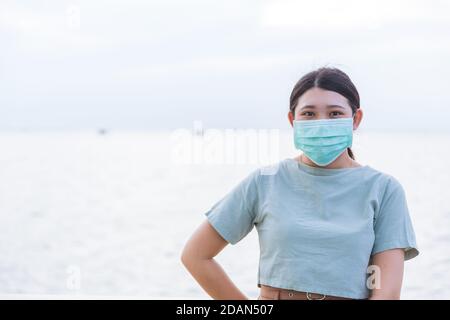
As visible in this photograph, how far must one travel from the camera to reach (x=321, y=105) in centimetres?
166

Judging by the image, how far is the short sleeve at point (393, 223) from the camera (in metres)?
1.57

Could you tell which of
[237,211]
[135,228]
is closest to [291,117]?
[237,211]

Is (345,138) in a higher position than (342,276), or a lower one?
higher

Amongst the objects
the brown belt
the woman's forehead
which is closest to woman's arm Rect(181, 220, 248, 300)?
the brown belt

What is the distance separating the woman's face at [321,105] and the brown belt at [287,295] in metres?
0.42

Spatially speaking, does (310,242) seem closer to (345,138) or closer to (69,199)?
(345,138)

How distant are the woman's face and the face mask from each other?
0.01m

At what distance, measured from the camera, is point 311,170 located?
1.68m

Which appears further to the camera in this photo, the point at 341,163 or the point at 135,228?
the point at 135,228

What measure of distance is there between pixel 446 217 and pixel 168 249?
4833mm

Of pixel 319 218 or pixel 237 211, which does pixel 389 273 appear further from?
pixel 237 211

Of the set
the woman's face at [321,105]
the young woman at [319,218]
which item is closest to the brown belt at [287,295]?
the young woman at [319,218]

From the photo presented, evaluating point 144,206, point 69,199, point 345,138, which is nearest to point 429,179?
point 144,206

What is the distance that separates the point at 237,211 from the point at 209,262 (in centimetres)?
16
